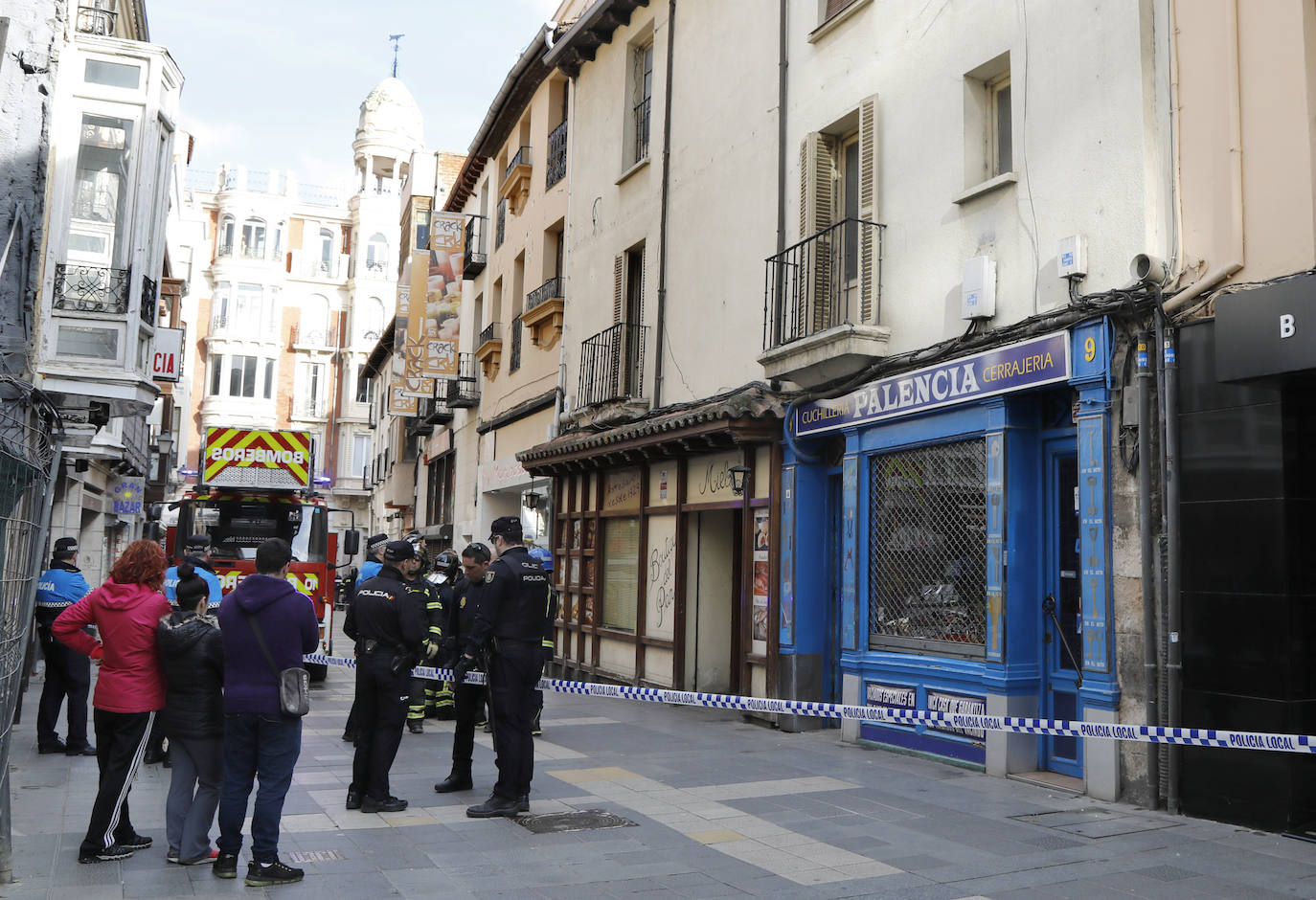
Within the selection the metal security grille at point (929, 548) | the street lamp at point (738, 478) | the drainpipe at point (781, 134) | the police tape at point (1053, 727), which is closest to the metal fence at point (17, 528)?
the police tape at point (1053, 727)

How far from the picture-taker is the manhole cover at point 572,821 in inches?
278

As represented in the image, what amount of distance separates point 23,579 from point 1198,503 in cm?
710

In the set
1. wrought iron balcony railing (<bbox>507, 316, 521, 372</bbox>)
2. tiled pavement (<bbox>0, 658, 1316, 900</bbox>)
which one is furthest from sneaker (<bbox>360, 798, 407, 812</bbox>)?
wrought iron balcony railing (<bbox>507, 316, 521, 372</bbox>)

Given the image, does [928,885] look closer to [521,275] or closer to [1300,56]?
[1300,56]

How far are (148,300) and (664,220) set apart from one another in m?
6.76

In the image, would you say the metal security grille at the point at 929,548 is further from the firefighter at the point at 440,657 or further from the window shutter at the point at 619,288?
the window shutter at the point at 619,288

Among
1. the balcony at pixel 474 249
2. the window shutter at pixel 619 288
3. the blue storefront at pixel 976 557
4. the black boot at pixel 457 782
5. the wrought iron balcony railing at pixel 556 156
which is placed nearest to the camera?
the blue storefront at pixel 976 557

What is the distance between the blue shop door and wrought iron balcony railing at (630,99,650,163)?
9.67 metres

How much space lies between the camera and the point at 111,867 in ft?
19.9

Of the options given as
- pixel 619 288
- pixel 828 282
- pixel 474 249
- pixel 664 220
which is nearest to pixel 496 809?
pixel 828 282

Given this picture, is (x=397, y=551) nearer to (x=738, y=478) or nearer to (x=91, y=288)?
(x=738, y=478)

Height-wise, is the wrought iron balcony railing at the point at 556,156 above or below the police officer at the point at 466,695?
above

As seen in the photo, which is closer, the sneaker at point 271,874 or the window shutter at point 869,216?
the sneaker at point 271,874

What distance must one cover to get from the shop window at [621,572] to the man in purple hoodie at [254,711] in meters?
9.03
